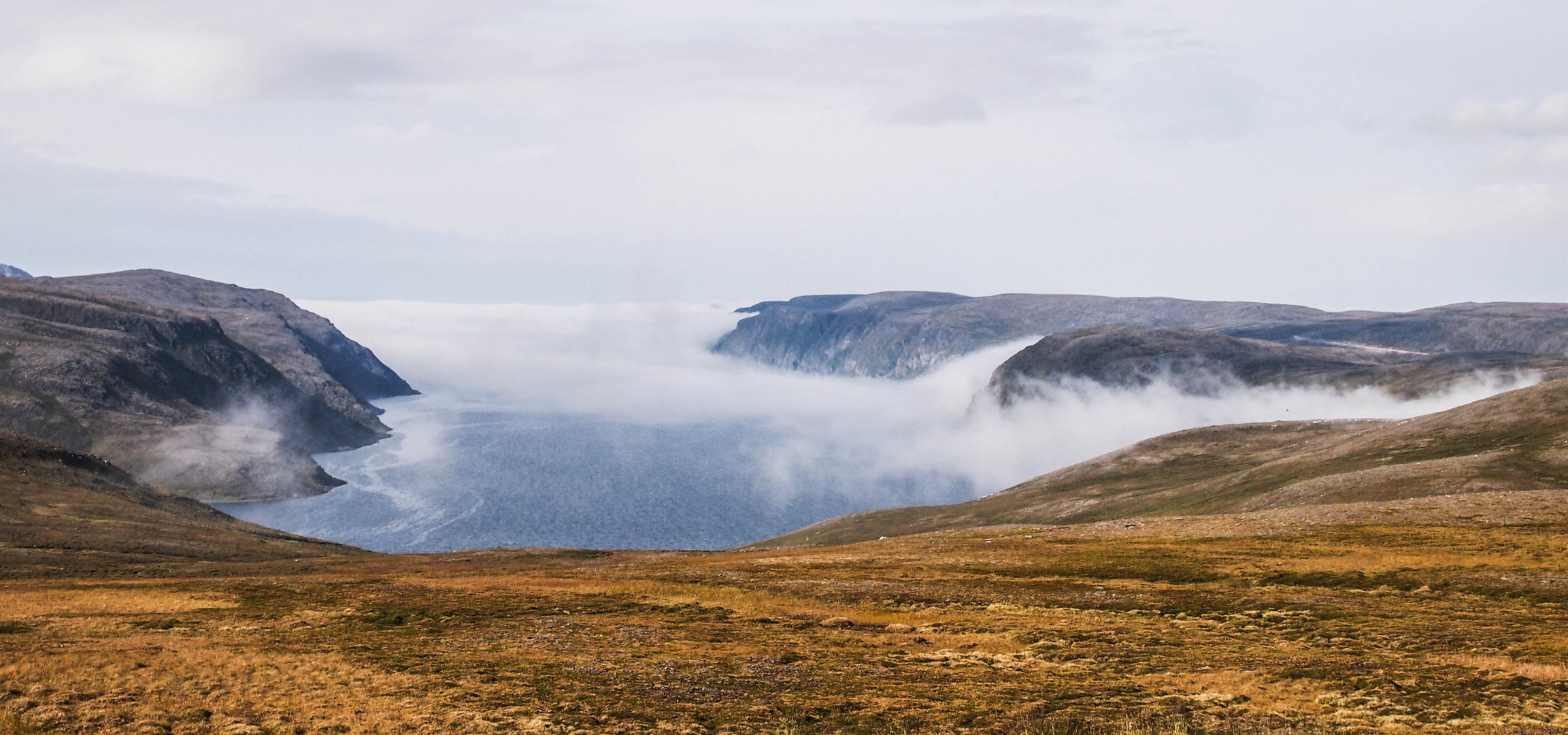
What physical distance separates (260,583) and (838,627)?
5514 cm

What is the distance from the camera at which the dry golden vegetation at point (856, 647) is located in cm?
3641

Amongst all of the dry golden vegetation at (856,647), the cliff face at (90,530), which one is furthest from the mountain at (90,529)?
the dry golden vegetation at (856,647)

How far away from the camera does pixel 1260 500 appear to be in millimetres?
163250

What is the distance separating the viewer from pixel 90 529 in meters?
147

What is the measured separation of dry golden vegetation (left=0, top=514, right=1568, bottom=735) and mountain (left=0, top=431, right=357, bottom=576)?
3856 cm

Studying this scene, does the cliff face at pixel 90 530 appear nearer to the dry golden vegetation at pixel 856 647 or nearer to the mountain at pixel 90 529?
the mountain at pixel 90 529

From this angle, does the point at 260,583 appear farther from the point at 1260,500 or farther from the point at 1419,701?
the point at 1260,500

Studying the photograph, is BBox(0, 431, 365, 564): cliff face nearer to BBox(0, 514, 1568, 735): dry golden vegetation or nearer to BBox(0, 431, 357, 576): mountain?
BBox(0, 431, 357, 576): mountain

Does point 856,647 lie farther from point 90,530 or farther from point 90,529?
point 90,529

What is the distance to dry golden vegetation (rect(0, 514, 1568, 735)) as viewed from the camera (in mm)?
36406

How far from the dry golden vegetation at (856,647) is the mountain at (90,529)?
38.6 meters

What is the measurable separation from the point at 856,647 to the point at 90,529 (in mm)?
146676

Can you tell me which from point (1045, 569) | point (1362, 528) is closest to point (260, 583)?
point (1045, 569)

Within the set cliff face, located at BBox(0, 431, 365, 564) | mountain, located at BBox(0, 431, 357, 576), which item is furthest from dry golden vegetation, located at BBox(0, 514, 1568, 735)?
mountain, located at BBox(0, 431, 357, 576)
